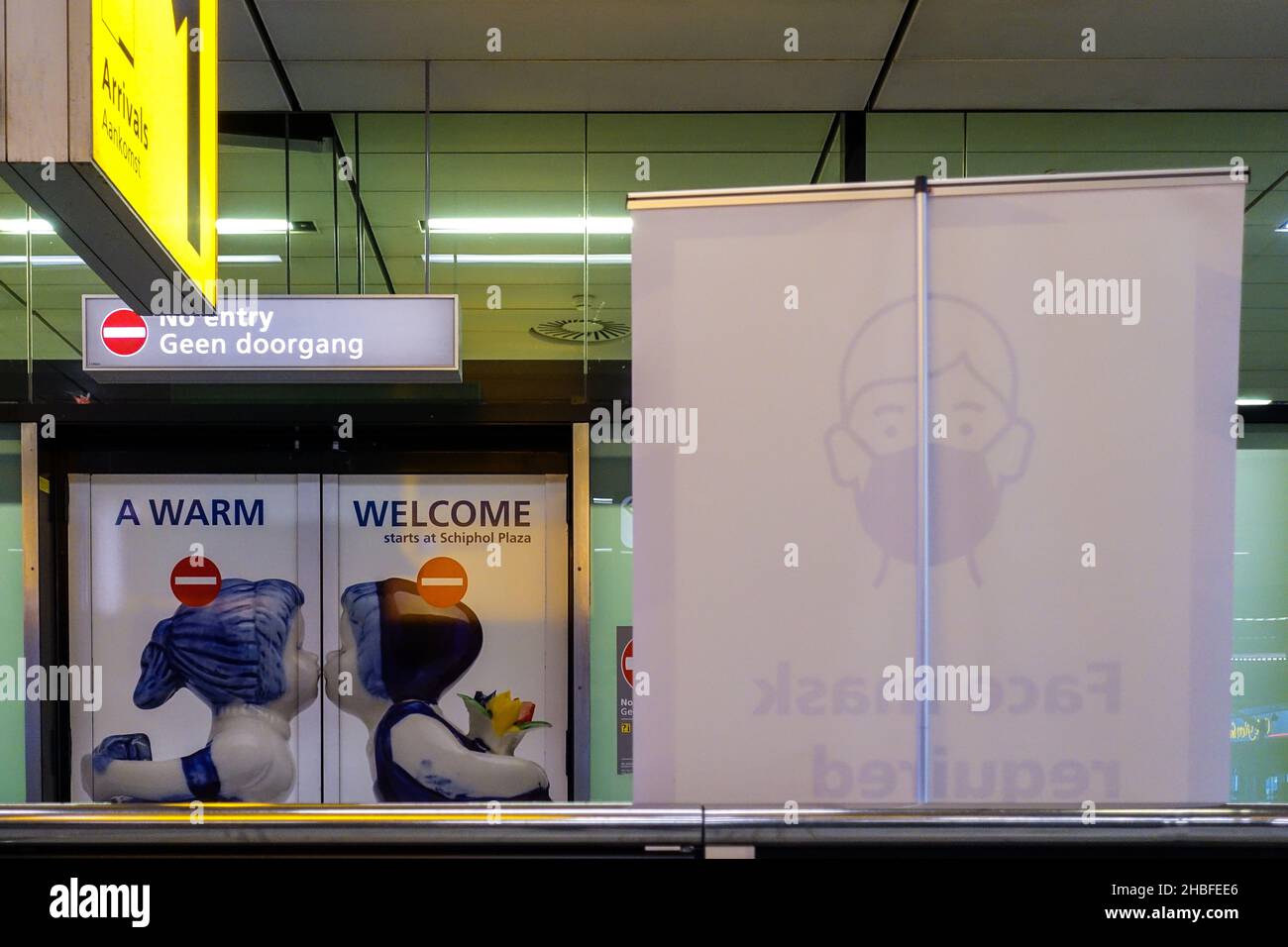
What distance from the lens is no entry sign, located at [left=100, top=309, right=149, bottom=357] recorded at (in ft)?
11.4

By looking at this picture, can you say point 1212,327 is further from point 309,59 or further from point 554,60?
point 309,59

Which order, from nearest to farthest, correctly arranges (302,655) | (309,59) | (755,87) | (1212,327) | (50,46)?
(50,46) < (1212,327) < (309,59) < (755,87) < (302,655)

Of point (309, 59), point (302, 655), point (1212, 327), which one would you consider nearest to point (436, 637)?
point (302, 655)

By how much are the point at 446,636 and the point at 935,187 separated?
12.1 ft

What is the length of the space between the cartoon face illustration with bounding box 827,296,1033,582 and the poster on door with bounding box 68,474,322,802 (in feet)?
12.1

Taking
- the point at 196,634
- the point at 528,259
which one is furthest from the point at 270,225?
the point at 196,634

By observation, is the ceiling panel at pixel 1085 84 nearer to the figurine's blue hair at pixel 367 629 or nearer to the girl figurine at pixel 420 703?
the girl figurine at pixel 420 703

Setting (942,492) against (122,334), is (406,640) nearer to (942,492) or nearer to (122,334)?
(122,334)

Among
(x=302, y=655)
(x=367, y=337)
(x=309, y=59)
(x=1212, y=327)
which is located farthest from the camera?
(x=302, y=655)

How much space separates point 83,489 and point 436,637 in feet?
6.33

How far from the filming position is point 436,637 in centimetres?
512

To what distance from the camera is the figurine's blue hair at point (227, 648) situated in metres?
5.08

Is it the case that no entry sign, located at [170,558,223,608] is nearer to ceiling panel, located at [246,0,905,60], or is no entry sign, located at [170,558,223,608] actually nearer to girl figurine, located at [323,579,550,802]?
girl figurine, located at [323,579,550,802]

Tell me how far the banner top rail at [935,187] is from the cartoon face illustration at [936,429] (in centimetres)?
24
